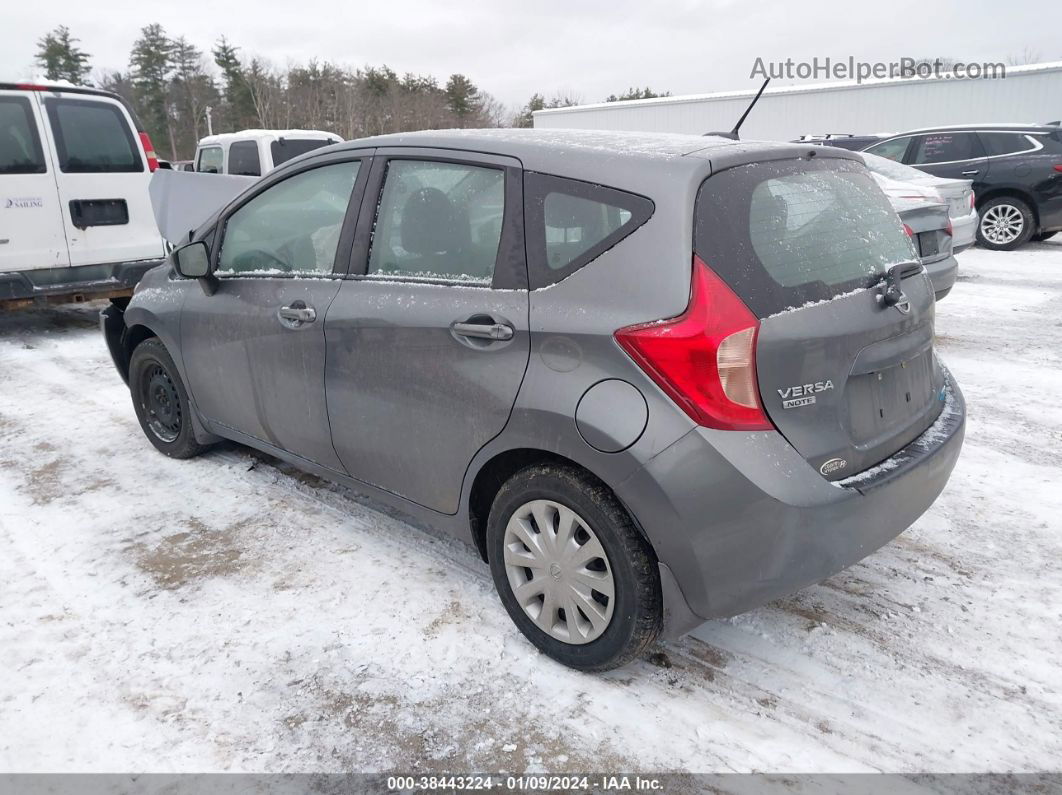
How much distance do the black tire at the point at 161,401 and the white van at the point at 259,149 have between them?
25.7 feet

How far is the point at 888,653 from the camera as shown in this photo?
8.77 feet

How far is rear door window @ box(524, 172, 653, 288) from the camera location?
7.77ft

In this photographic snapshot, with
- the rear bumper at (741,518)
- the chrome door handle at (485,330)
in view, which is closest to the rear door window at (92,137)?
the chrome door handle at (485,330)

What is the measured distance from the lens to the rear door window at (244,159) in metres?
11.8

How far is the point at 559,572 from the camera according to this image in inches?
99.7

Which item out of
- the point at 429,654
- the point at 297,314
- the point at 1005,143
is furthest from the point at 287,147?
the point at 429,654

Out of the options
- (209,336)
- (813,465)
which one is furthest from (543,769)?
(209,336)

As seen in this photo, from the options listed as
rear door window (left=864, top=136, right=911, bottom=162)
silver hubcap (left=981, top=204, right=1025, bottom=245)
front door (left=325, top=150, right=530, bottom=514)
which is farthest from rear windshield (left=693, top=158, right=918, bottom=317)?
rear door window (left=864, top=136, right=911, bottom=162)

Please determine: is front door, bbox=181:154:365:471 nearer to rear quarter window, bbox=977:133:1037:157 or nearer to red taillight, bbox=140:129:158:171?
red taillight, bbox=140:129:158:171

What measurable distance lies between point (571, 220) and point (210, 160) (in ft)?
39.0

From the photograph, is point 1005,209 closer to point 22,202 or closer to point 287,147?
point 287,147

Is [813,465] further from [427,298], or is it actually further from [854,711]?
[427,298]

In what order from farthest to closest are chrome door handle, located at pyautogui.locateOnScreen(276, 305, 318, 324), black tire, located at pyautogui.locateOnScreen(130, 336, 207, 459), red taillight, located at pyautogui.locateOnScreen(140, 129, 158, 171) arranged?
red taillight, located at pyautogui.locateOnScreen(140, 129, 158, 171) < black tire, located at pyautogui.locateOnScreen(130, 336, 207, 459) < chrome door handle, located at pyautogui.locateOnScreen(276, 305, 318, 324)

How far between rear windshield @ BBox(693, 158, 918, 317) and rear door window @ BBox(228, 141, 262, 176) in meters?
10.7
